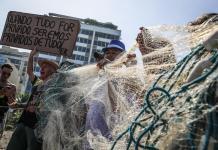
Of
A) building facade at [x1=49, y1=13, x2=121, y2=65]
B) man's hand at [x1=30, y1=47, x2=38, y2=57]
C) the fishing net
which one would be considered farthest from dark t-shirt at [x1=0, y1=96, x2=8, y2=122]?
building facade at [x1=49, y1=13, x2=121, y2=65]

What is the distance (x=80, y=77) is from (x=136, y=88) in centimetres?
98

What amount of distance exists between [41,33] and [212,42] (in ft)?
13.6

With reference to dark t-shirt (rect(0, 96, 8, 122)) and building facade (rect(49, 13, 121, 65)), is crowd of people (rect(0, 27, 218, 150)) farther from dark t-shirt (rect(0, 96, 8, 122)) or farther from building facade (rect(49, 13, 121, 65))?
building facade (rect(49, 13, 121, 65))

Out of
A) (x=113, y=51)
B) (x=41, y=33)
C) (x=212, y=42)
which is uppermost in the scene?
(x=41, y=33)

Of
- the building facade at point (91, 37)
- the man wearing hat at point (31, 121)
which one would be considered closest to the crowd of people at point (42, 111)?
the man wearing hat at point (31, 121)

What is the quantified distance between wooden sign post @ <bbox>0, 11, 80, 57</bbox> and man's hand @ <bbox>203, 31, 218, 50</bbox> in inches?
141

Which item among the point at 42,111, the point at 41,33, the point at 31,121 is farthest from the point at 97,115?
the point at 41,33

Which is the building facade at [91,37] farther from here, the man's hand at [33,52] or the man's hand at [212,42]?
the man's hand at [212,42]

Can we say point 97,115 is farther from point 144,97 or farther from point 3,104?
point 3,104

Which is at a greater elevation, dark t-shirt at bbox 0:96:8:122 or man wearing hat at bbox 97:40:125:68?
man wearing hat at bbox 97:40:125:68

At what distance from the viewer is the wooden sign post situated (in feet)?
18.7

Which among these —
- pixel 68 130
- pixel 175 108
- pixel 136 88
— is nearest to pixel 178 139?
pixel 175 108

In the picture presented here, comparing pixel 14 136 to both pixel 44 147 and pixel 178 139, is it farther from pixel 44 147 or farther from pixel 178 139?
pixel 178 139

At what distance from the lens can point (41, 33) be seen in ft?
19.5
